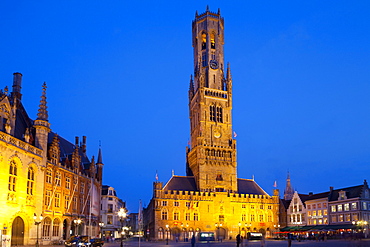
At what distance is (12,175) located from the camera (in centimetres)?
4247

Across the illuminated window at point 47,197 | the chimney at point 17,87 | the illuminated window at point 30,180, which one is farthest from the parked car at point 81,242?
the chimney at point 17,87

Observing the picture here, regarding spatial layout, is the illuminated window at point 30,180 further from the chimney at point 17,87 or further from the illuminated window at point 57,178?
the chimney at point 17,87

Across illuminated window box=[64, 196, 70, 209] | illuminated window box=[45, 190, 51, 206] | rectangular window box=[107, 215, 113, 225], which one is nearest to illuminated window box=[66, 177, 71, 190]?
illuminated window box=[64, 196, 70, 209]

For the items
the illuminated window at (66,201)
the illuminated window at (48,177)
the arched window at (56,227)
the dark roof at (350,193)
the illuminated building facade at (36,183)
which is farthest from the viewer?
the dark roof at (350,193)

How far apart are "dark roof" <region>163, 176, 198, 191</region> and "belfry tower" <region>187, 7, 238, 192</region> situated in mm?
1647

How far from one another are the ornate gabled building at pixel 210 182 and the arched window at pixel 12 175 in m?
42.9

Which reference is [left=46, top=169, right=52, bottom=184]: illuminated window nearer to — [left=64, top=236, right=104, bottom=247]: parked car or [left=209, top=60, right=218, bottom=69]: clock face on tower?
[left=64, top=236, right=104, bottom=247]: parked car

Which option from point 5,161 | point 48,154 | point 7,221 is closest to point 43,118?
point 48,154

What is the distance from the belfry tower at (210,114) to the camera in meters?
93.0

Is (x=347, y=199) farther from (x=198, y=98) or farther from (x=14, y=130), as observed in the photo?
(x=14, y=130)

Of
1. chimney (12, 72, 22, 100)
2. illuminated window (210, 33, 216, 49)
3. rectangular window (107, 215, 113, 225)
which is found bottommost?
rectangular window (107, 215, 113, 225)

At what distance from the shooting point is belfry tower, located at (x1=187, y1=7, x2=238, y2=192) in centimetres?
9300

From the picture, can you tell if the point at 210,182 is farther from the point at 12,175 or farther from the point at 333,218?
the point at 12,175

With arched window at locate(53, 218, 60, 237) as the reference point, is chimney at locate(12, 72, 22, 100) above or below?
above
